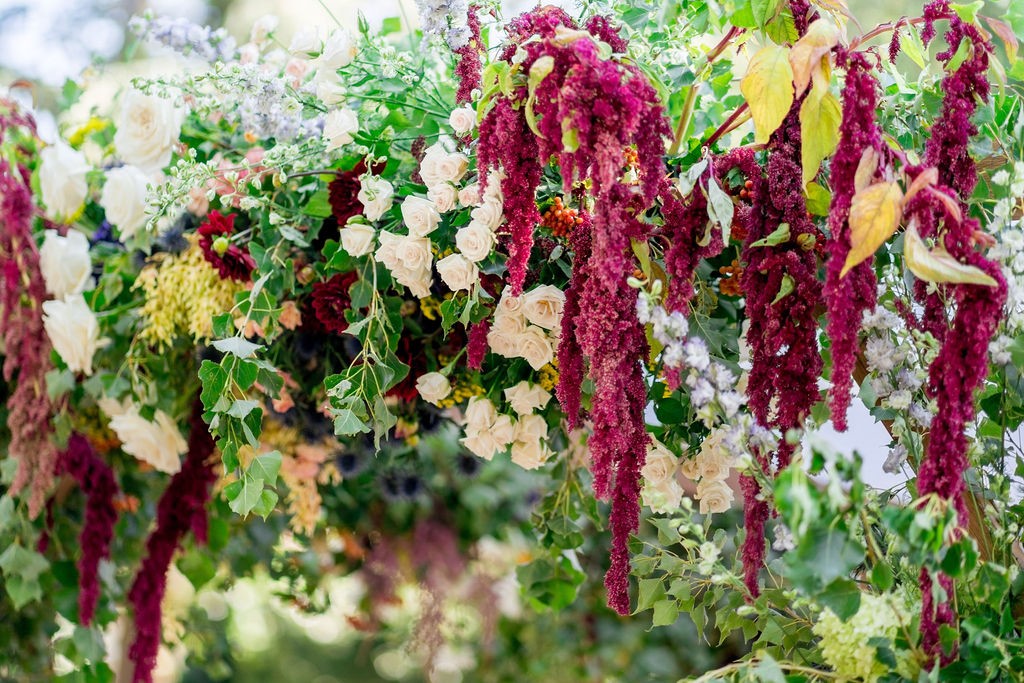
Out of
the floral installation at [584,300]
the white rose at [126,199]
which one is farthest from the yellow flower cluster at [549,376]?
the white rose at [126,199]

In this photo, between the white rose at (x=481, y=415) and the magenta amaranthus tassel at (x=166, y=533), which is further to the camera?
the magenta amaranthus tassel at (x=166, y=533)

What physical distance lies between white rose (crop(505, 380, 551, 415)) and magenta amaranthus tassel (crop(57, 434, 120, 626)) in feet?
2.11

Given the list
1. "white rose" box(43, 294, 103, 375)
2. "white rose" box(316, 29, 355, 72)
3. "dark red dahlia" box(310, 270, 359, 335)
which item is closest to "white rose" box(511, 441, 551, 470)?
"dark red dahlia" box(310, 270, 359, 335)

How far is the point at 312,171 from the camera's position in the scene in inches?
42.9

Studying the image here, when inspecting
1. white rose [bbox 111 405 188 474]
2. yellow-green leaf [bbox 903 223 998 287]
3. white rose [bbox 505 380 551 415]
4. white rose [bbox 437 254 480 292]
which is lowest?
white rose [bbox 111 405 188 474]

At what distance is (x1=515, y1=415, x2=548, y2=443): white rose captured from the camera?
105 centimetres

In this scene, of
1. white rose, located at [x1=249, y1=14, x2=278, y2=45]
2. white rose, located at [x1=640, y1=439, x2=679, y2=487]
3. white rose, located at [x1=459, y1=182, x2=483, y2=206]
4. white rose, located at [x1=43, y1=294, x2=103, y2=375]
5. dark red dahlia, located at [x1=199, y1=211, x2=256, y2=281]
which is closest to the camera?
white rose, located at [x1=459, y1=182, x2=483, y2=206]

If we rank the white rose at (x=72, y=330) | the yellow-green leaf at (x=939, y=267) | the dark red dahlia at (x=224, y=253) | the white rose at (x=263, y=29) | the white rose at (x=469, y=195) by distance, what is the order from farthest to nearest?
the white rose at (x=263, y=29), the white rose at (x=72, y=330), the dark red dahlia at (x=224, y=253), the white rose at (x=469, y=195), the yellow-green leaf at (x=939, y=267)

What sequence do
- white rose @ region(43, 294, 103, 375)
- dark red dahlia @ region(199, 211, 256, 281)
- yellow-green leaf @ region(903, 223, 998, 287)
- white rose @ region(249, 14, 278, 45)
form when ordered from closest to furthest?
yellow-green leaf @ region(903, 223, 998, 287) < dark red dahlia @ region(199, 211, 256, 281) < white rose @ region(43, 294, 103, 375) < white rose @ region(249, 14, 278, 45)

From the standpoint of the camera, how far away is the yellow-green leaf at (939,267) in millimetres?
623

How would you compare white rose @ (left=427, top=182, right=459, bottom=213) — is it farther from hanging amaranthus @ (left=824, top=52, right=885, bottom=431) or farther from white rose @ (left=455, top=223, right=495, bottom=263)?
hanging amaranthus @ (left=824, top=52, right=885, bottom=431)

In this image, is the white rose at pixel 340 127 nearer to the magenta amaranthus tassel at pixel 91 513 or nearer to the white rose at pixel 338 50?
the white rose at pixel 338 50

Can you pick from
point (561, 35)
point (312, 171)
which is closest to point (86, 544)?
point (312, 171)

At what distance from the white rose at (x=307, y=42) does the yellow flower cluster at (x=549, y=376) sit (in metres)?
0.47
